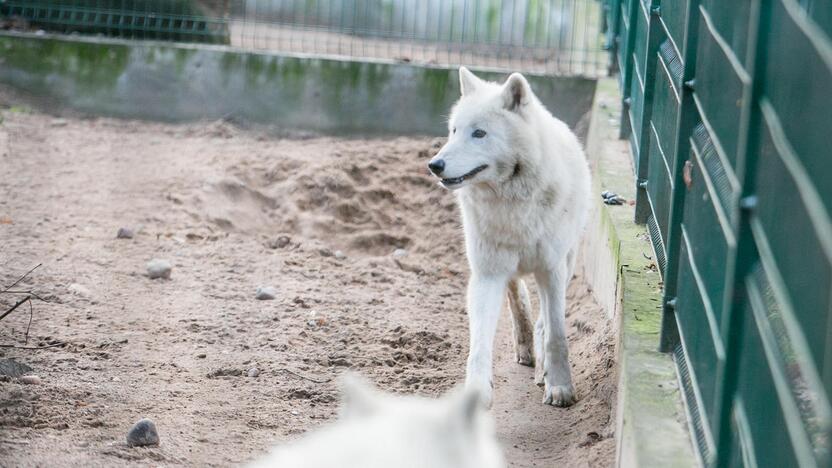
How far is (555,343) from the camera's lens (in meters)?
5.07

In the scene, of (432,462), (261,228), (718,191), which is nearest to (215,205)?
(261,228)

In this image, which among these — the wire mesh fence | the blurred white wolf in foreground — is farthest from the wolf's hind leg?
the wire mesh fence

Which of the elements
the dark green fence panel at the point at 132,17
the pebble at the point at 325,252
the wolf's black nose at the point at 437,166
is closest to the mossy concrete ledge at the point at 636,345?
the wolf's black nose at the point at 437,166

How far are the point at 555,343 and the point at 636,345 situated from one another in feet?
3.24

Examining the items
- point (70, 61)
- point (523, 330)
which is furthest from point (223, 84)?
point (523, 330)

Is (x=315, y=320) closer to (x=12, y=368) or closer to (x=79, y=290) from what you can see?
(x=79, y=290)

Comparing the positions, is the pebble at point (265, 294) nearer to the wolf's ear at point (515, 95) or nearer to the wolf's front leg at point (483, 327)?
the wolf's front leg at point (483, 327)

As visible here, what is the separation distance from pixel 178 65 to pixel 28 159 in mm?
2104

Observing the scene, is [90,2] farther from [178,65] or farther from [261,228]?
[261,228]

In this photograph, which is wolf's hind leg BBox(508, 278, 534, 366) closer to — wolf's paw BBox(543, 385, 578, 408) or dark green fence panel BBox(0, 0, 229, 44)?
wolf's paw BBox(543, 385, 578, 408)

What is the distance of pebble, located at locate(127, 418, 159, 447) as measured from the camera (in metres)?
4.13

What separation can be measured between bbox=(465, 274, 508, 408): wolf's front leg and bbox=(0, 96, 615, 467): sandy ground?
0.27 metres

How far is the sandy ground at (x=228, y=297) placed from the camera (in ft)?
14.9

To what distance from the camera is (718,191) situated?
3207 mm
